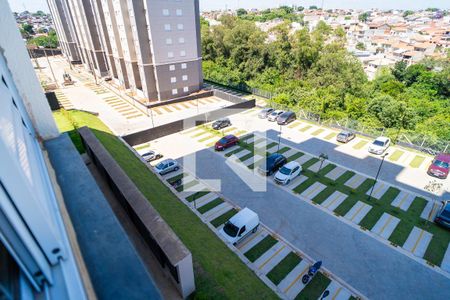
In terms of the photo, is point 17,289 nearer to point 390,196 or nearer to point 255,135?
point 390,196

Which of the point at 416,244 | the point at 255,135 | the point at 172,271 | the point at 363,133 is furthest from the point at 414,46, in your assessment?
the point at 172,271

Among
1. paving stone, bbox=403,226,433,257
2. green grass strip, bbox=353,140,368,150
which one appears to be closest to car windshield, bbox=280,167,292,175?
paving stone, bbox=403,226,433,257

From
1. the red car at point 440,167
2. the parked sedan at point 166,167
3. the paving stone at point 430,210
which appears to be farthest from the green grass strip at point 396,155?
the parked sedan at point 166,167

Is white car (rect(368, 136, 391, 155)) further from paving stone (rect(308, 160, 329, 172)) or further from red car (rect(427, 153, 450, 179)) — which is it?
paving stone (rect(308, 160, 329, 172))

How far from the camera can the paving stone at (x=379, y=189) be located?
1827 cm

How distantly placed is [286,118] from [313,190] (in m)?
13.4

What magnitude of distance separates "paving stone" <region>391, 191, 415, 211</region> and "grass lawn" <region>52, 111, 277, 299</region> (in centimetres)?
1298

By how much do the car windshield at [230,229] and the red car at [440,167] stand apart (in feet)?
58.9

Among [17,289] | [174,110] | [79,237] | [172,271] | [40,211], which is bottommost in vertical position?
[174,110]

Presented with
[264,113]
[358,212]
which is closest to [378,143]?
[358,212]

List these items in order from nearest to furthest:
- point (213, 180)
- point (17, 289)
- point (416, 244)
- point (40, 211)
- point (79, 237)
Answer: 1. point (17, 289)
2. point (40, 211)
3. point (79, 237)
4. point (416, 244)
5. point (213, 180)

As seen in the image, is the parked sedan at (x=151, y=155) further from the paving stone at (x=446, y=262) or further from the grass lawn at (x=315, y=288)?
the paving stone at (x=446, y=262)

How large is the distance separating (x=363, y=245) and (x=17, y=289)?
1672 cm

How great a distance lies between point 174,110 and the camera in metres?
34.8
